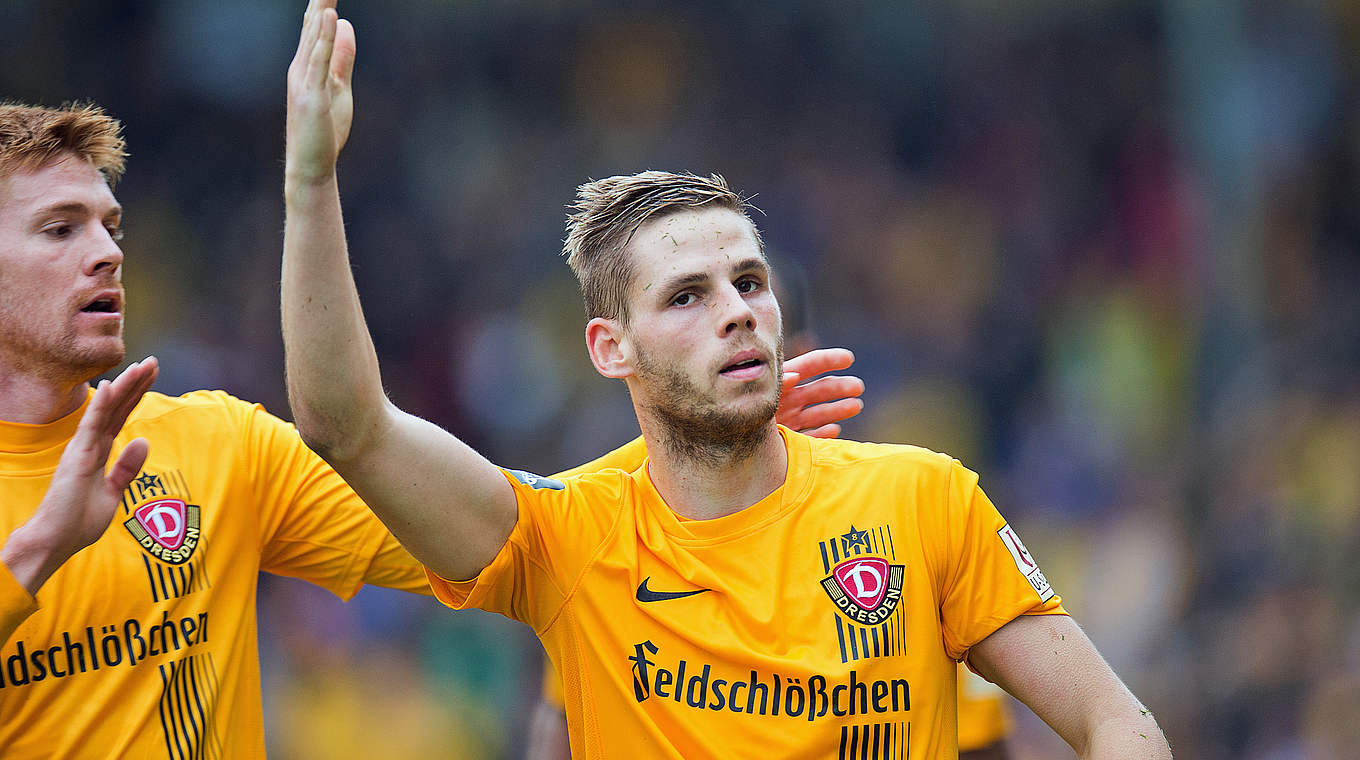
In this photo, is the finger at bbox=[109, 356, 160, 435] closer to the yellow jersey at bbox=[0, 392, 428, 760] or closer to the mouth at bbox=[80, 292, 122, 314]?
the yellow jersey at bbox=[0, 392, 428, 760]

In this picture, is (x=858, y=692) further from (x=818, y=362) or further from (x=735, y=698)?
(x=818, y=362)

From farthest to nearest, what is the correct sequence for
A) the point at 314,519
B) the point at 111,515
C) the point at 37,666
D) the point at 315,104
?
1. the point at 314,519
2. the point at 37,666
3. the point at 111,515
4. the point at 315,104

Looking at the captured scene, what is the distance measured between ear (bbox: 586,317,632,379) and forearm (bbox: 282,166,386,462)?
2.02 feet

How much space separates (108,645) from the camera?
2.74 meters

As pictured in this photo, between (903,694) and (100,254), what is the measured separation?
6.25 feet

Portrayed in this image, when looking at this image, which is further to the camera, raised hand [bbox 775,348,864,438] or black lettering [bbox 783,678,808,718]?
raised hand [bbox 775,348,864,438]

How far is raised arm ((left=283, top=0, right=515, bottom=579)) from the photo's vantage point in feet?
7.70

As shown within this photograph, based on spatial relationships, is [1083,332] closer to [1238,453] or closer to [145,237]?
[1238,453]

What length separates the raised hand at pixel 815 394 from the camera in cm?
343

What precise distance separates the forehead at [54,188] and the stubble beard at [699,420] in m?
1.26

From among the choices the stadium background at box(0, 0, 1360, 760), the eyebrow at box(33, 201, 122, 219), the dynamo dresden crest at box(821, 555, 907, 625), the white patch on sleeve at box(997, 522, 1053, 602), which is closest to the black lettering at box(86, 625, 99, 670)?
the eyebrow at box(33, 201, 122, 219)

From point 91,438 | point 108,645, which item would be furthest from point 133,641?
point 91,438

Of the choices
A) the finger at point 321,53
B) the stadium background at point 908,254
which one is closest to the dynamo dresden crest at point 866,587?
the finger at point 321,53

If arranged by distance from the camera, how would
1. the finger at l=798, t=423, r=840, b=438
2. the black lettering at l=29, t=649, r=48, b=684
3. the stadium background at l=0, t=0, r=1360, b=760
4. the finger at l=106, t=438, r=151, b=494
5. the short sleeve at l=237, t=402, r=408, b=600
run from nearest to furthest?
the finger at l=106, t=438, r=151, b=494 → the black lettering at l=29, t=649, r=48, b=684 → the short sleeve at l=237, t=402, r=408, b=600 → the finger at l=798, t=423, r=840, b=438 → the stadium background at l=0, t=0, r=1360, b=760
